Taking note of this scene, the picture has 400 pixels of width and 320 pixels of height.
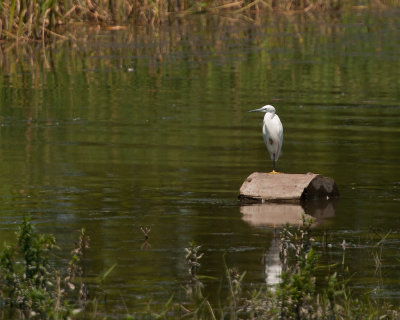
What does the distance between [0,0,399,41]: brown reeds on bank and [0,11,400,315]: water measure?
81 cm

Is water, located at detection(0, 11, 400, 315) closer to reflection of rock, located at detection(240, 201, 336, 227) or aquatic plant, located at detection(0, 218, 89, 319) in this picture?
reflection of rock, located at detection(240, 201, 336, 227)

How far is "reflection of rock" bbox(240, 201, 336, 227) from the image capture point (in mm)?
12508

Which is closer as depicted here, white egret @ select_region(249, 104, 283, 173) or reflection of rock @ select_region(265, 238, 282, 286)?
reflection of rock @ select_region(265, 238, 282, 286)

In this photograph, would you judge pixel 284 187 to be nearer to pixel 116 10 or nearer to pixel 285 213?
pixel 285 213

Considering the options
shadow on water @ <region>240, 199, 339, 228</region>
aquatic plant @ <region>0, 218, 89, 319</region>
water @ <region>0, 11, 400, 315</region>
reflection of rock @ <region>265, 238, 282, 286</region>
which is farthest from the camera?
shadow on water @ <region>240, 199, 339, 228</region>

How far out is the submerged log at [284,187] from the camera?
13508 mm

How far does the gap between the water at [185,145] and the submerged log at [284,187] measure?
30cm

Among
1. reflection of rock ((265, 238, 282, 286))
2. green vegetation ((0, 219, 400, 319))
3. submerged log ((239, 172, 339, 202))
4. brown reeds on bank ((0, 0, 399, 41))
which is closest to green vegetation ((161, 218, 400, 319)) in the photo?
green vegetation ((0, 219, 400, 319))

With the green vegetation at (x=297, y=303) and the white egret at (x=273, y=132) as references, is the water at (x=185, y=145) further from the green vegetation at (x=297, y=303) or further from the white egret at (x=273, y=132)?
the white egret at (x=273, y=132)

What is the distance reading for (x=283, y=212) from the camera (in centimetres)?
1306

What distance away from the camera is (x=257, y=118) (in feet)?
71.2

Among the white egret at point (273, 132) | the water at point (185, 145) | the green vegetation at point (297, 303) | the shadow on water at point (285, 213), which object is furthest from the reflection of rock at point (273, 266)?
the white egret at point (273, 132)

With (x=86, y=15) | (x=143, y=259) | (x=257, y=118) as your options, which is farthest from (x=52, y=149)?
(x=86, y=15)

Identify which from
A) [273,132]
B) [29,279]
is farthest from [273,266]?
[273,132]
